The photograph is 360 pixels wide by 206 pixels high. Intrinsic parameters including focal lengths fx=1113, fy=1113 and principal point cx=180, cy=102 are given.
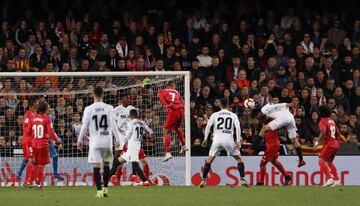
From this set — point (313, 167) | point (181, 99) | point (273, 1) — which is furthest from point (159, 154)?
point (273, 1)

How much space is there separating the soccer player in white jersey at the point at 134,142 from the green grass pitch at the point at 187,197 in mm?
1420

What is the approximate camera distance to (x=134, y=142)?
78.1 feet

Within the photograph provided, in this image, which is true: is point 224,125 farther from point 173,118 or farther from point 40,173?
point 40,173

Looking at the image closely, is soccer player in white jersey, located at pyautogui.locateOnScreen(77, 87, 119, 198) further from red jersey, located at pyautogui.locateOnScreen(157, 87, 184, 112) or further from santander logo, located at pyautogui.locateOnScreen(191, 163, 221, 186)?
santander logo, located at pyautogui.locateOnScreen(191, 163, 221, 186)

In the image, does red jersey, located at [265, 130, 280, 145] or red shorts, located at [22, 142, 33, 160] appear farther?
red jersey, located at [265, 130, 280, 145]

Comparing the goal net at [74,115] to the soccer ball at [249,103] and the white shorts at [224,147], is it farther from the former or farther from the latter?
the white shorts at [224,147]

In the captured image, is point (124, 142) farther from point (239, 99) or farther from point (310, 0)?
point (310, 0)

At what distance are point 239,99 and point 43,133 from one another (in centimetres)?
659

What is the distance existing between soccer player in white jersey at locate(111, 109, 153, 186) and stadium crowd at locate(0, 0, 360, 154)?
7.23ft

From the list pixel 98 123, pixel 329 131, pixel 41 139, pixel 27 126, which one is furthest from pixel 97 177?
pixel 329 131

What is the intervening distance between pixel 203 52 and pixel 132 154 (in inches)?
264

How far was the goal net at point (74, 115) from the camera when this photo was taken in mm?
25422

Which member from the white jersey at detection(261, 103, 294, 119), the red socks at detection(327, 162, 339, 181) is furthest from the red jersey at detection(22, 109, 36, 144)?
the red socks at detection(327, 162, 339, 181)

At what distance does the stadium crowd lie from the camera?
27.0 metres
